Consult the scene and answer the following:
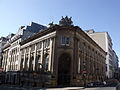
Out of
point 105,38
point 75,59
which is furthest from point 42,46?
point 105,38

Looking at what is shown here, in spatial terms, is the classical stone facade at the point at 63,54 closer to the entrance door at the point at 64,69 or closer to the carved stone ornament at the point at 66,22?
the entrance door at the point at 64,69

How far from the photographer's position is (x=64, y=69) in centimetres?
4194

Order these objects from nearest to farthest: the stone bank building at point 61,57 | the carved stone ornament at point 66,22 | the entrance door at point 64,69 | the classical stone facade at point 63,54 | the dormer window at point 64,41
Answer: the stone bank building at point 61,57 < the classical stone facade at point 63,54 < the entrance door at point 64,69 < the dormer window at point 64,41 < the carved stone ornament at point 66,22

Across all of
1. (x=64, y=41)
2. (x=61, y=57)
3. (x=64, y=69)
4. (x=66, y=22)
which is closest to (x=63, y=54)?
(x=61, y=57)

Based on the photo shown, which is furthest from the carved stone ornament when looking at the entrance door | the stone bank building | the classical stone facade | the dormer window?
the entrance door

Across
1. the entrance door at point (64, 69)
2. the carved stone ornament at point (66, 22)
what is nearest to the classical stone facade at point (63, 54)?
the entrance door at point (64, 69)

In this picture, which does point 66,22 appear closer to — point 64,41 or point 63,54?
point 64,41

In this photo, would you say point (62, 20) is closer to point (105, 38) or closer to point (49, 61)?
point (49, 61)

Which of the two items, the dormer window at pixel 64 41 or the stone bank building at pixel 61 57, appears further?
the dormer window at pixel 64 41

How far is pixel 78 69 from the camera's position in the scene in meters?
44.1

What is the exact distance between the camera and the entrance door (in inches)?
1618

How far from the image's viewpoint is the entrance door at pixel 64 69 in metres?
41.1

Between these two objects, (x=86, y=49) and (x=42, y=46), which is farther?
(x=86, y=49)

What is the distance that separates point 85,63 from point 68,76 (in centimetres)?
1055
